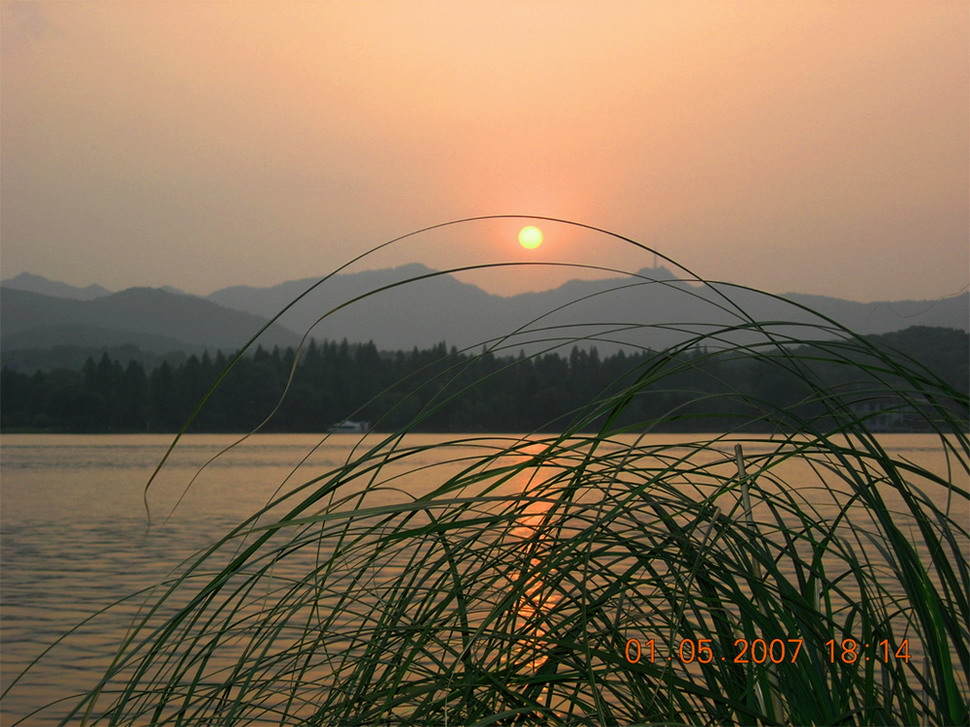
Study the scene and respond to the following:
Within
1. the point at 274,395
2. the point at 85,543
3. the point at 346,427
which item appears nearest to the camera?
the point at 85,543

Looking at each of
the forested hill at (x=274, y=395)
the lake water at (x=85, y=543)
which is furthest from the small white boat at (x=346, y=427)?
the forested hill at (x=274, y=395)

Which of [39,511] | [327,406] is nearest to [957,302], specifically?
[39,511]

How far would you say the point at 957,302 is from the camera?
2.64 metres

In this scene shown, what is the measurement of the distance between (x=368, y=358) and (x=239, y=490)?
188 ft

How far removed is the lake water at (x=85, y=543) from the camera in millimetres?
10756

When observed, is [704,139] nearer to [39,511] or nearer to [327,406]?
[39,511]
